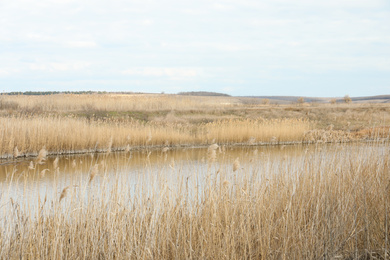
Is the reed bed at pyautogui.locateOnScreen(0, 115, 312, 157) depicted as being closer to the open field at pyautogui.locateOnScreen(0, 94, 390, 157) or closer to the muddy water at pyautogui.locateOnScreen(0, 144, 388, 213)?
the open field at pyautogui.locateOnScreen(0, 94, 390, 157)

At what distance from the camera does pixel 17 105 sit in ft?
71.0

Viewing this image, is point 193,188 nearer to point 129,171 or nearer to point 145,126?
point 129,171

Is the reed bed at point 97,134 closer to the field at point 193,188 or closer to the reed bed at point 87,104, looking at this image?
the field at point 193,188

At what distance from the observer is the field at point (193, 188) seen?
324cm

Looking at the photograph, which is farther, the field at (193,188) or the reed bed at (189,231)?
the field at (193,188)

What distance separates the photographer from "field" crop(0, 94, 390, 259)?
3.24m

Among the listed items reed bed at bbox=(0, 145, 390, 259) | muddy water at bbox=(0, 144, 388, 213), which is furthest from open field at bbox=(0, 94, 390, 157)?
reed bed at bbox=(0, 145, 390, 259)

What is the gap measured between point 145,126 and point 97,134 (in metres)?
2.75

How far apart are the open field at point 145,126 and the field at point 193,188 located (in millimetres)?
61

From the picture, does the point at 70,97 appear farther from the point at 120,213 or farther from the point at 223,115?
the point at 120,213

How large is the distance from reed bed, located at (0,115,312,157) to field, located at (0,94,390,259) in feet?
0.16

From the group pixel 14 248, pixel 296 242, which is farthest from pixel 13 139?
pixel 296 242

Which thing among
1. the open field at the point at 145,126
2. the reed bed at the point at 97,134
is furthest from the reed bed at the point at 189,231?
the reed bed at the point at 97,134

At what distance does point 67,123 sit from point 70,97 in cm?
1139
